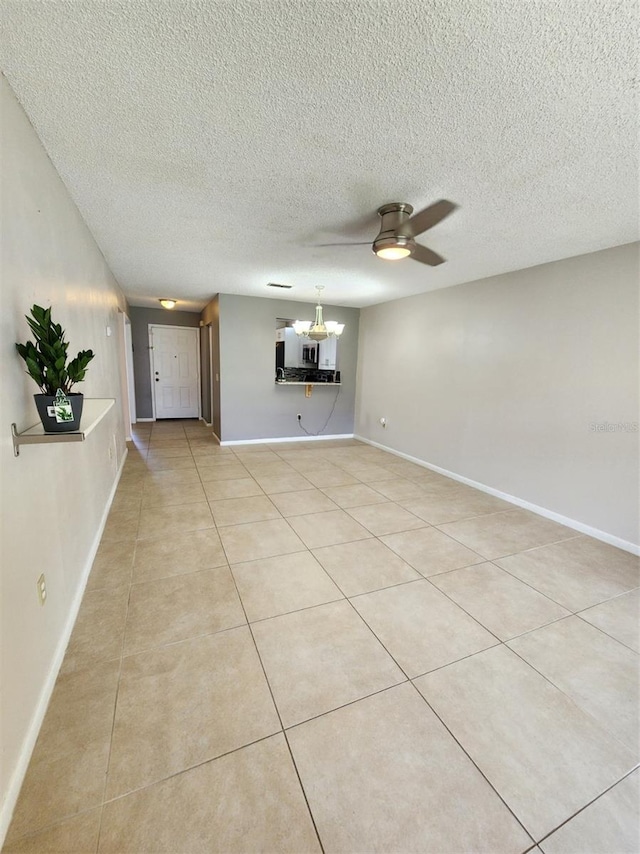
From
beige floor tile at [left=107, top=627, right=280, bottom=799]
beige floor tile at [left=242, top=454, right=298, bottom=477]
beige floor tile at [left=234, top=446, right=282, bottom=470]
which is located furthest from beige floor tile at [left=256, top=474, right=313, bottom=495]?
beige floor tile at [left=107, top=627, right=280, bottom=799]

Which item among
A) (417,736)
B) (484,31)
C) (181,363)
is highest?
(484,31)

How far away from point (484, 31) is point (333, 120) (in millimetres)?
592

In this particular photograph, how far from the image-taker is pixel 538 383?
10.6 ft

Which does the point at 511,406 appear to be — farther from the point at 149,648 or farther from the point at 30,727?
the point at 30,727

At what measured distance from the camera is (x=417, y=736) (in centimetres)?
130

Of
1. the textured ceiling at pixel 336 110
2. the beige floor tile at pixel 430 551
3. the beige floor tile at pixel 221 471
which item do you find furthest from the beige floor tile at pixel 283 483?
the textured ceiling at pixel 336 110

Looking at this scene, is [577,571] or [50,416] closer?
[50,416]

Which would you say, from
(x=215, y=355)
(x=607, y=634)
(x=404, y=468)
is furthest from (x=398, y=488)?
(x=215, y=355)

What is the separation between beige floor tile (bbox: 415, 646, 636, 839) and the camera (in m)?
1.13

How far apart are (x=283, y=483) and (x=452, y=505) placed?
71.1 inches

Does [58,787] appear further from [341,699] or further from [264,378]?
[264,378]

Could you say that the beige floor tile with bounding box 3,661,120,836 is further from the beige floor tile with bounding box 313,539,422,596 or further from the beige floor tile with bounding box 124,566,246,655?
the beige floor tile with bounding box 313,539,422,596

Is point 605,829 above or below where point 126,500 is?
below

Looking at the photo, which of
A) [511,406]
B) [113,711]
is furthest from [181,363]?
[113,711]
